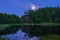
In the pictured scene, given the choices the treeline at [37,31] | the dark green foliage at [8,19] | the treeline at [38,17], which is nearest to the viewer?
the treeline at [37,31]

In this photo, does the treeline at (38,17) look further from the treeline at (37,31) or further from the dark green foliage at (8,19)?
the treeline at (37,31)

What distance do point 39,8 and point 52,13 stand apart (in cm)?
772

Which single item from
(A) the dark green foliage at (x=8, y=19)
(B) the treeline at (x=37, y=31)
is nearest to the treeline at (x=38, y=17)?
(A) the dark green foliage at (x=8, y=19)

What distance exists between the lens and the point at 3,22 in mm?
66688

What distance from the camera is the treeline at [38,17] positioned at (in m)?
69.9

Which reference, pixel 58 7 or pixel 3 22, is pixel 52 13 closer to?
pixel 58 7

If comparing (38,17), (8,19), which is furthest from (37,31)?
(38,17)

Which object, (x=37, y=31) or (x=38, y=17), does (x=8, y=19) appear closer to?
(x=38, y=17)

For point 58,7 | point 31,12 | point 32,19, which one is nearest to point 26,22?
point 32,19

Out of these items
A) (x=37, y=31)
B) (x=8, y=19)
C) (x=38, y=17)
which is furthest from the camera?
(x=38, y=17)

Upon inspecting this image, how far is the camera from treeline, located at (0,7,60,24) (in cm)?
6988

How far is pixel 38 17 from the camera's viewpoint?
73438mm

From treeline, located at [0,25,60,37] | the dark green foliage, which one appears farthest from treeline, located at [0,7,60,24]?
treeline, located at [0,25,60,37]

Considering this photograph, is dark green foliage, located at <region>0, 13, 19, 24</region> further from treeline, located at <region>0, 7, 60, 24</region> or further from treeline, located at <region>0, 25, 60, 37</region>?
treeline, located at <region>0, 25, 60, 37</region>
